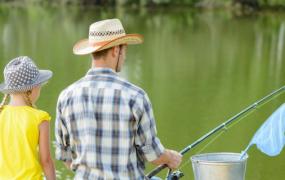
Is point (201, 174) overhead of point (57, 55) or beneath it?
overhead

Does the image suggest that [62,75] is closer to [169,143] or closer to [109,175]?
[169,143]

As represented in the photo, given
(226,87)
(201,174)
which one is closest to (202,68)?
(226,87)

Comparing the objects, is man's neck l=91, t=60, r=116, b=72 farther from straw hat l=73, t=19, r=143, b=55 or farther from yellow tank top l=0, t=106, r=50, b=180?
yellow tank top l=0, t=106, r=50, b=180

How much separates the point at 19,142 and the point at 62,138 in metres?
0.19

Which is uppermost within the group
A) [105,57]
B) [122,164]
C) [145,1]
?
[105,57]

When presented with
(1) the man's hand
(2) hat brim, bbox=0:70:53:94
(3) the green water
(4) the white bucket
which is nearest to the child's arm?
(2) hat brim, bbox=0:70:53:94

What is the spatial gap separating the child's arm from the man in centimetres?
15

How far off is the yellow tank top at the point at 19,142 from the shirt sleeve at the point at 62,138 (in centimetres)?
11

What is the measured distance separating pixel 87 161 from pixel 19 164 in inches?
12.6

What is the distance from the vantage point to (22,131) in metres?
2.46

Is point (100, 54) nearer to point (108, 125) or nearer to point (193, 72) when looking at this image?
point (108, 125)

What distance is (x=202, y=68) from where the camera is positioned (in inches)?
488

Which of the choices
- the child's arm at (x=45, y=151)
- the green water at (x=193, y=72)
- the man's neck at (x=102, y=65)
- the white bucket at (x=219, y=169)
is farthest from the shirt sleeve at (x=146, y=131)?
the green water at (x=193, y=72)

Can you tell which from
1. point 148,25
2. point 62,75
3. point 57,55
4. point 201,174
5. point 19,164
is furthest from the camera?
point 148,25
